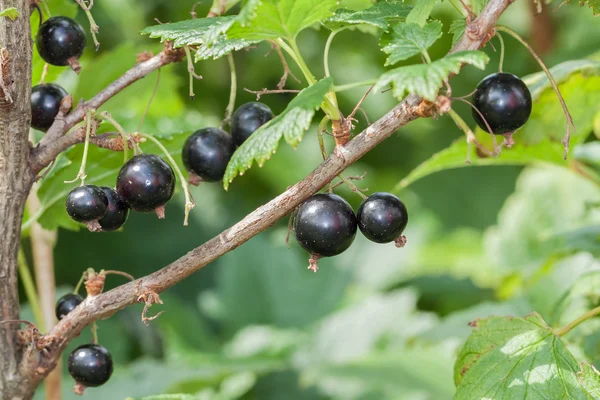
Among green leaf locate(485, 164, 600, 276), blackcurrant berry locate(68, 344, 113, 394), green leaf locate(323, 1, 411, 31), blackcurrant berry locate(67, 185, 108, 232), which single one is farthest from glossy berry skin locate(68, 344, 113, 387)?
green leaf locate(485, 164, 600, 276)

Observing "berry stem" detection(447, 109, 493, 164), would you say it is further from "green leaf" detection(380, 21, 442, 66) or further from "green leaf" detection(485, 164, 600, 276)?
"green leaf" detection(485, 164, 600, 276)

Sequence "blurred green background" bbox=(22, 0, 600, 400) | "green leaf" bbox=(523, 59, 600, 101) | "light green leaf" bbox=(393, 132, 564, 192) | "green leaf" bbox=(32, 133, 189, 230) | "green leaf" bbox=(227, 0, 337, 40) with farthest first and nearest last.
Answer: "blurred green background" bbox=(22, 0, 600, 400) → "light green leaf" bbox=(393, 132, 564, 192) → "green leaf" bbox=(523, 59, 600, 101) → "green leaf" bbox=(32, 133, 189, 230) → "green leaf" bbox=(227, 0, 337, 40)

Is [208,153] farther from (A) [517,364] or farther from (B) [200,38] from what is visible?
(A) [517,364]

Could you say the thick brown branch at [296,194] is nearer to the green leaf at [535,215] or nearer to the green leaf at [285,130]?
the green leaf at [285,130]

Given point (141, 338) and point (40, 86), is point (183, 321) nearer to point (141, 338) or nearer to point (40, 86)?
point (141, 338)

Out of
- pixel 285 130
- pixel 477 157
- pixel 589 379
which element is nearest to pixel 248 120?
pixel 285 130

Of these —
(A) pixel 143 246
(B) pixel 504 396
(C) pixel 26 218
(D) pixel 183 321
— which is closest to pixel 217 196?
(A) pixel 143 246
